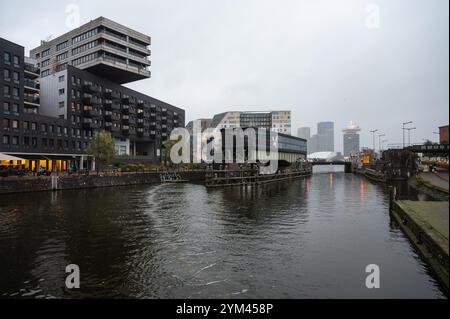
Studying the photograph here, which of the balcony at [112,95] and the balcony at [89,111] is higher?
the balcony at [112,95]

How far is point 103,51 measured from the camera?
86.9 m

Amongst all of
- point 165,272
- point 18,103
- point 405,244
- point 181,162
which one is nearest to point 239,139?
point 181,162

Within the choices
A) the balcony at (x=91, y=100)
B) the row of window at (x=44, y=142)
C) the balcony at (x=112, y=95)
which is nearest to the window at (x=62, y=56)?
the balcony at (x=112, y=95)

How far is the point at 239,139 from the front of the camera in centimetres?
7556

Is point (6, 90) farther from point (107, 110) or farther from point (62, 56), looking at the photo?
point (62, 56)

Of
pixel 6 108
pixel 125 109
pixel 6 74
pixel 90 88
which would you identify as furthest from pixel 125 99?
pixel 6 108

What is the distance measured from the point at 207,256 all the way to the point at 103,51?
86190 millimetres

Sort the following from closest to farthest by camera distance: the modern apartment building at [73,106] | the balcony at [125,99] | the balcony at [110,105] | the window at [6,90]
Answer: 1. the window at [6,90]
2. the modern apartment building at [73,106]
3. the balcony at [110,105]
4. the balcony at [125,99]

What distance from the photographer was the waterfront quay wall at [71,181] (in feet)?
140

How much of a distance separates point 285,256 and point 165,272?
607 centimetres

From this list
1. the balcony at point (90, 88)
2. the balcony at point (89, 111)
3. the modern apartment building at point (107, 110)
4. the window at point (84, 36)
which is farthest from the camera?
the window at point (84, 36)

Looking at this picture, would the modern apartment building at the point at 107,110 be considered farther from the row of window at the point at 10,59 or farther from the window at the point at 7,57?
the window at the point at 7,57

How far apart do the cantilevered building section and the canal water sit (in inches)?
2752

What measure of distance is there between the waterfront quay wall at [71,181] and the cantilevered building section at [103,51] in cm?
3653
